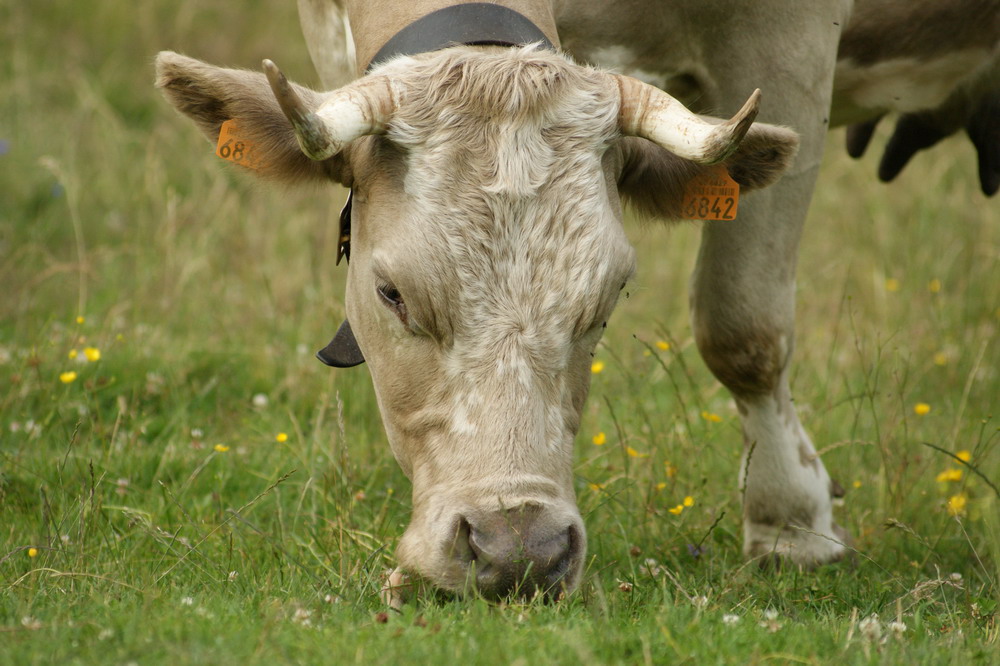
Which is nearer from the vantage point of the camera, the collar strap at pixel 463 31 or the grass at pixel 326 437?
the grass at pixel 326 437

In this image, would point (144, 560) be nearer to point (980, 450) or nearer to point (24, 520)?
point (24, 520)

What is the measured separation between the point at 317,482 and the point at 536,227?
1.71 m

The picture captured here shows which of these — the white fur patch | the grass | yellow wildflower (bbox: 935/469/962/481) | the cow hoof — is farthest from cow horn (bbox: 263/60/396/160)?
yellow wildflower (bbox: 935/469/962/481)

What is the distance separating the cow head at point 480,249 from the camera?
285 centimetres

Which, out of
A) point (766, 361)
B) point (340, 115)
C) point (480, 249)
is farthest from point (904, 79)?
point (340, 115)

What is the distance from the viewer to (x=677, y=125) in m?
3.18

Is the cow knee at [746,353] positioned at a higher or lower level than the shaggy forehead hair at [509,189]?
lower

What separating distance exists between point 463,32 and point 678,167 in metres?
0.77

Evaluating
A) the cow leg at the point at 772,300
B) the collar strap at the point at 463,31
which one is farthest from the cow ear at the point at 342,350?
the cow leg at the point at 772,300

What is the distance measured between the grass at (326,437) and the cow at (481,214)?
0.76 ft

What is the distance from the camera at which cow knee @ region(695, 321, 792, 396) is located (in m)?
4.36

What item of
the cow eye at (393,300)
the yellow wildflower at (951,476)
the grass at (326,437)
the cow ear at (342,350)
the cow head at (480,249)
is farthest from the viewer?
the yellow wildflower at (951,476)

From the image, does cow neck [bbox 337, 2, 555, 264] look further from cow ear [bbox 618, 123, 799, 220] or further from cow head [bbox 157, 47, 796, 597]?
cow ear [bbox 618, 123, 799, 220]

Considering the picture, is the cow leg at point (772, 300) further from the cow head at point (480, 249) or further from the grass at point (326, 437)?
the cow head at point (480, 249)
